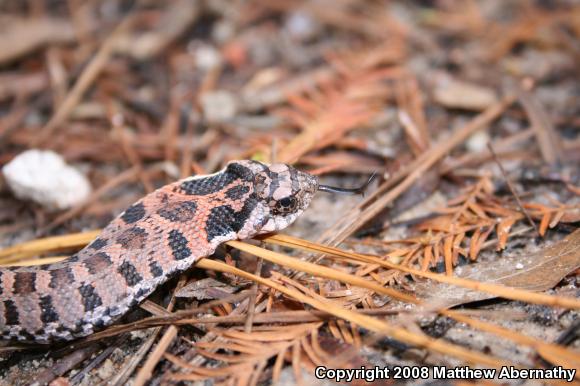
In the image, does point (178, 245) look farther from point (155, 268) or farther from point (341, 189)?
point (341, 189)

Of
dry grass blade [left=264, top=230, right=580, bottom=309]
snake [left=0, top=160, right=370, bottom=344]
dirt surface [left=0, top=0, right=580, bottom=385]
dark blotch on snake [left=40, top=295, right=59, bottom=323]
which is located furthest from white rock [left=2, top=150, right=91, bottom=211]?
dry grass blade [left=264, top=230, right=580, bottom=309]

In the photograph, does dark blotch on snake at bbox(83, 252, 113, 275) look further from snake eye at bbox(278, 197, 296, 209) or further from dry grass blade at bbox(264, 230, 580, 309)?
snake eye at bbox(278, 197, 296, 209)

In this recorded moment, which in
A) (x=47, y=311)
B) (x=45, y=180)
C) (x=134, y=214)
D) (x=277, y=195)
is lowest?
(x=47, y=311)

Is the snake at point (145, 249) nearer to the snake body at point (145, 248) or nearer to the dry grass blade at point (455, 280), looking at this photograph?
the snake body at point (145, 248)

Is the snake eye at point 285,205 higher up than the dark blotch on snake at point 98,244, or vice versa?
the dark blotch on snake at point 98,244

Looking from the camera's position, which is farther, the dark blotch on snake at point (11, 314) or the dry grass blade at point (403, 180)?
the dry grass blade at point (403, 180)

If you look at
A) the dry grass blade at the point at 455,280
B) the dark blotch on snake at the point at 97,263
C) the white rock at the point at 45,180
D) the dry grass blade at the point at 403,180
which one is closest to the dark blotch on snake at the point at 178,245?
the dark blotch on snake at the point at 97,263

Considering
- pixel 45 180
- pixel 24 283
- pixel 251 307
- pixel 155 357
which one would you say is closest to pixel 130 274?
pixel 155 357

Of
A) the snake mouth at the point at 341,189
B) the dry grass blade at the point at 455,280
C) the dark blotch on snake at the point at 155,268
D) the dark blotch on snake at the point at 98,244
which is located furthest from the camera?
the snake mouth at the point at 341,189
